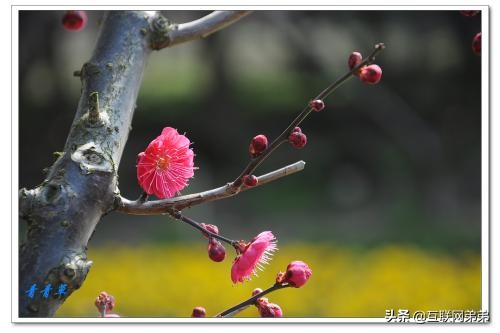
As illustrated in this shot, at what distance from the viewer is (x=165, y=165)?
825 mm

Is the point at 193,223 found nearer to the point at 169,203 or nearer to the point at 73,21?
the point at 169,203

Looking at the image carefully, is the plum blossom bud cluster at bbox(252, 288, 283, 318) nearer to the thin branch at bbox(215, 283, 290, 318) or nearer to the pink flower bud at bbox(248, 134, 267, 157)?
the thin branch at bbox(215, 283, 290, 318)

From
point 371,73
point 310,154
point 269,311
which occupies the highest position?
point 310,154

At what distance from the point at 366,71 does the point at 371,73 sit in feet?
0.03

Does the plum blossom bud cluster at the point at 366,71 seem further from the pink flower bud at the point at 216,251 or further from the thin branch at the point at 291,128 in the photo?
the pink flower bud at the point at 216,251

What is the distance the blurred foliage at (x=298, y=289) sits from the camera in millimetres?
2396

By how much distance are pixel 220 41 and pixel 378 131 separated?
113 cm

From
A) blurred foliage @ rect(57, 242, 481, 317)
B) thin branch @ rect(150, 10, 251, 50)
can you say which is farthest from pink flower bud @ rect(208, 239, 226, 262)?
blurred foliage @ rect(57, 242, 481, 317)

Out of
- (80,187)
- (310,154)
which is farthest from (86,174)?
(310,154)

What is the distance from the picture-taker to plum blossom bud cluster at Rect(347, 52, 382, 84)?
2.59 ft

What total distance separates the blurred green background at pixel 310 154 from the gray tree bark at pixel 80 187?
1.56 metres

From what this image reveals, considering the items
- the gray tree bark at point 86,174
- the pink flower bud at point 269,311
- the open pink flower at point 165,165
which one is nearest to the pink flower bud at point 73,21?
the gray tree bark at point 86,174
